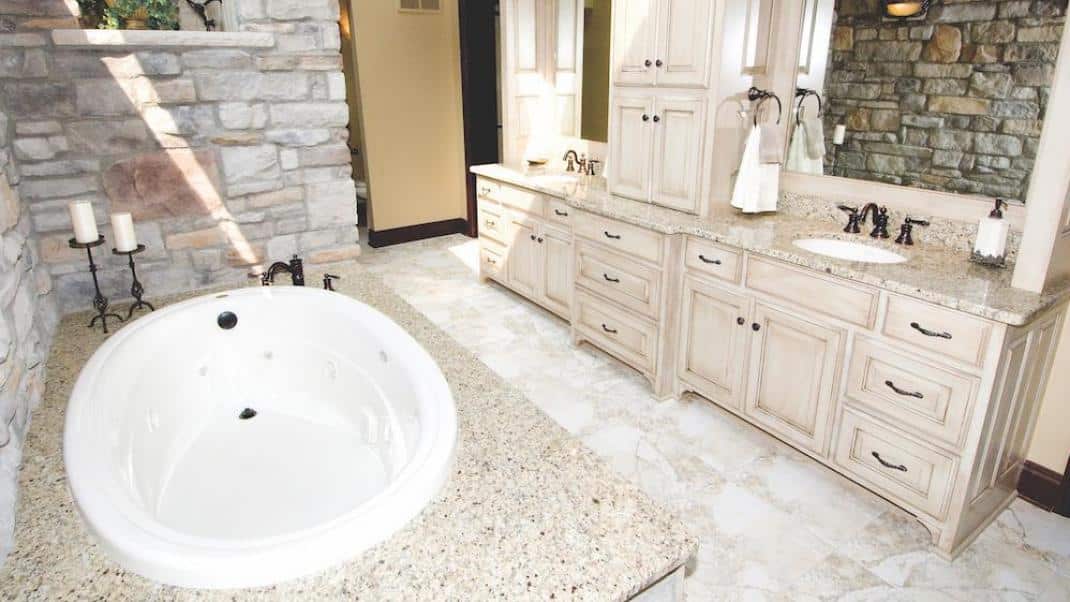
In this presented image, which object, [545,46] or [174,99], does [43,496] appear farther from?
[545,46]

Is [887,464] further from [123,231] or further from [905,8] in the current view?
[123,231]

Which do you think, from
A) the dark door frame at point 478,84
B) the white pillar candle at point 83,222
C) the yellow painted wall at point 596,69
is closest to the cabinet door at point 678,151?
the yellow painted wall at point 596,69

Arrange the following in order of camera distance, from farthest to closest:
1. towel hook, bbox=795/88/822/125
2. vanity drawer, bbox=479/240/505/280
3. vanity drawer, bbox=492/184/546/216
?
vanity drawer, bbox=479/240/505/280, vanity drawer, bbox=492/184/546/216, towel hook, bbox=795/88/822/125

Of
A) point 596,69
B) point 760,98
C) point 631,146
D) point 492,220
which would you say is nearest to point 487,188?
point 492,220

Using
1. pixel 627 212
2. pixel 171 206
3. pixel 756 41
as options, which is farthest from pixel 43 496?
pixel 756 41

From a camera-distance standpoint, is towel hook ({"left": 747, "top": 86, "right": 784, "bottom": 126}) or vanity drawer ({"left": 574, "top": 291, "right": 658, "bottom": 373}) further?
vanity drawer ({"left": 574, "top": 291, "right": 658, "bottom": 373})

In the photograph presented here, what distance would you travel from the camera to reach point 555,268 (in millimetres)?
3615

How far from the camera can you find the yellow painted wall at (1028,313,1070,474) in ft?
6.86

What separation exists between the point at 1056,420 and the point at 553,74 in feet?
10.2

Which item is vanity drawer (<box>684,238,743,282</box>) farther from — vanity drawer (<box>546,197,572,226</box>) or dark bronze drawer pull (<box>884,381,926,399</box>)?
vanity drawer (<box>546,197,572,226</box>)

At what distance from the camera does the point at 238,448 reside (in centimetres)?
229

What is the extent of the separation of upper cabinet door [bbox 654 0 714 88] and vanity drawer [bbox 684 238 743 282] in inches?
26.0

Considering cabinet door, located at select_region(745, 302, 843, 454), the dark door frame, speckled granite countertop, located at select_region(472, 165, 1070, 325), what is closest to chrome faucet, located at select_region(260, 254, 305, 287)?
speckled granite countertop, located at select_region(472, 165, 1070, 325)

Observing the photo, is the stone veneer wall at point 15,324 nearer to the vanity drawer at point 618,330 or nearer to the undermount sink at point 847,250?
the vanity drawer at point 618,330
